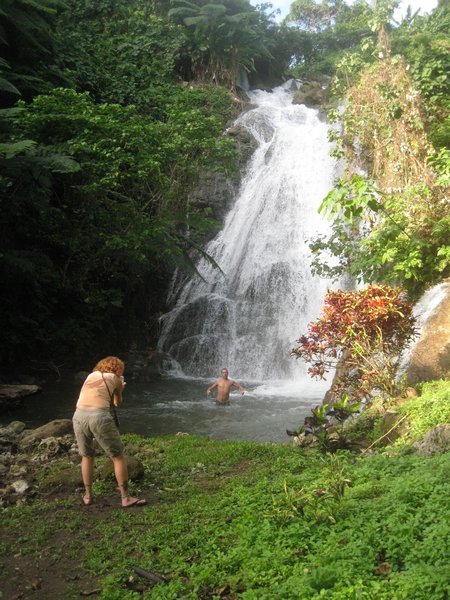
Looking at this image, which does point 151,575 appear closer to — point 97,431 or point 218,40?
point 97,431

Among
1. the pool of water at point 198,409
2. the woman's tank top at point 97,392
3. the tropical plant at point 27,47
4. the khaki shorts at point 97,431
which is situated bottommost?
the pool of water at point 198,409

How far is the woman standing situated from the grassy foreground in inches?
10.1

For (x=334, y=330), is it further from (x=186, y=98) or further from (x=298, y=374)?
(x=186, y=98)

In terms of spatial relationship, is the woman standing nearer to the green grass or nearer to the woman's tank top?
the woman's tank top

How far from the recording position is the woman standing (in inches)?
210

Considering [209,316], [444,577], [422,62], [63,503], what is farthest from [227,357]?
[444,577]

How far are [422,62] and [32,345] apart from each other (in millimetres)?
12603

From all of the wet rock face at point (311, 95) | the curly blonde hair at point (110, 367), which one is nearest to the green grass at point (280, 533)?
the curly blonde hair at point (110, 367)

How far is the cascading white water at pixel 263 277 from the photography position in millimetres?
16234

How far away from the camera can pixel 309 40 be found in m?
32.2

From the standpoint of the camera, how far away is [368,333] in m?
7.94

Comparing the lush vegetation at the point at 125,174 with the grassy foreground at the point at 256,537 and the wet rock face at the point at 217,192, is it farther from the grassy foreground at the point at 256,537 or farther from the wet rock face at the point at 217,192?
the grassy foreground at the point at 256,537

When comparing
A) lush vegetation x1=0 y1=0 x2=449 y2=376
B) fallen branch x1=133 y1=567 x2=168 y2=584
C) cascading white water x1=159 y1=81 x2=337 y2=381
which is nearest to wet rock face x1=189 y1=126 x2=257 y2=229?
cascading white water x1=159 y1=81 x2=337 y2=381

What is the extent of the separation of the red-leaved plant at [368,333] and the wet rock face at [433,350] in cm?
37
